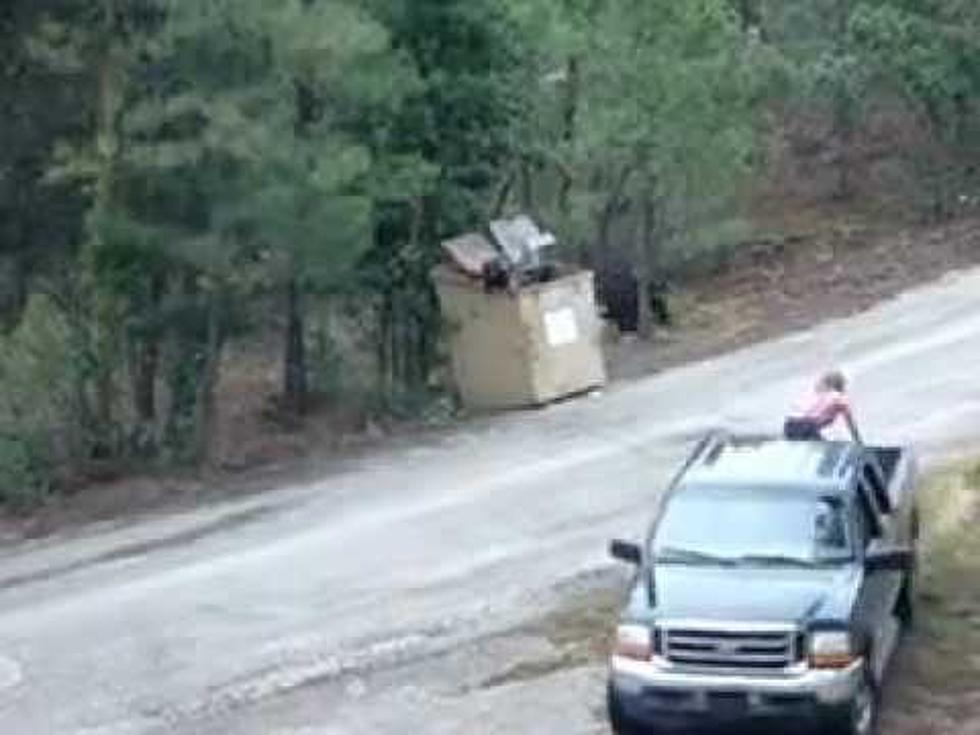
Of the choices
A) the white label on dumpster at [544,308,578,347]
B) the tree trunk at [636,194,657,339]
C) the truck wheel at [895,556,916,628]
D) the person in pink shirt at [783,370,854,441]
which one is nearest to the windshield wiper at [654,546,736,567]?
the truck wheel at [895,556,916,628]

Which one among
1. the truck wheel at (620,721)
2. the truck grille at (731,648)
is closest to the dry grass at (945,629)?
the truck grille at (731,648)

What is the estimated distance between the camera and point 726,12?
30906 millimetres

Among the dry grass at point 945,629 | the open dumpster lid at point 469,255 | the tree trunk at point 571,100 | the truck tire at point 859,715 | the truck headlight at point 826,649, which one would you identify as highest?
the tree trunk at point 571,100

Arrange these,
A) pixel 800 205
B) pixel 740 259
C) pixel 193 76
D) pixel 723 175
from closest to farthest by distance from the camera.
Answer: pixel 193 76, pixel 723 175, pixel 740 259, pixel 800 205

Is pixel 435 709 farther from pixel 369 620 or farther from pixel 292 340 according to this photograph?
pixel 292 340

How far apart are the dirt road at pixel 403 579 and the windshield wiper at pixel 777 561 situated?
158 centimetres

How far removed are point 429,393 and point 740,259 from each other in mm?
8789

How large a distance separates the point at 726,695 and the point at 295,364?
13.7 m

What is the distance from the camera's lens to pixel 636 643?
14.1 metres

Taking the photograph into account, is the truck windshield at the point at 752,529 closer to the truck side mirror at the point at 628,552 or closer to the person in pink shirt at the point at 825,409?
the truck side mirror at the point at 628,552

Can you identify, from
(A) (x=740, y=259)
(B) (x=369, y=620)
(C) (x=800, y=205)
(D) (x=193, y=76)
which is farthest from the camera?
(C) (x=800, y=205)

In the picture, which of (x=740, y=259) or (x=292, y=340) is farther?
(x=740, y=259)

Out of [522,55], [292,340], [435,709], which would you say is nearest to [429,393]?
[292,340]

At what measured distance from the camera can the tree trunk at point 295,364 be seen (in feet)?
86.7
